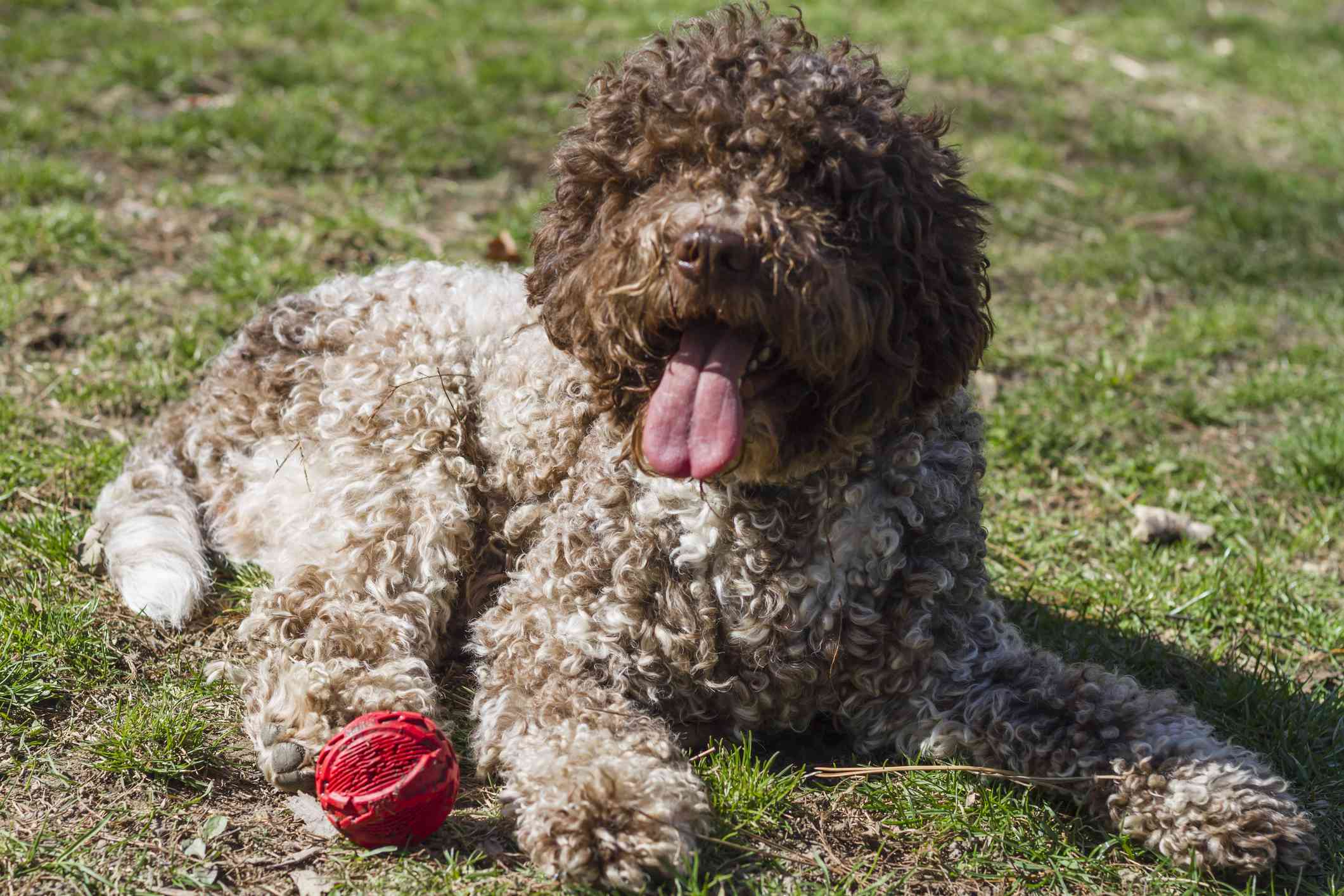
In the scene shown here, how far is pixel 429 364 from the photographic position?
3.93 m

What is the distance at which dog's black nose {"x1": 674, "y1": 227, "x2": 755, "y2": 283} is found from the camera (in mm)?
2754

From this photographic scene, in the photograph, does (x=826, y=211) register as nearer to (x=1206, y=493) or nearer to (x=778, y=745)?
(x=778, y=745)

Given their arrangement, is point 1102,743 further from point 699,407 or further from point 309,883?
point 309,883

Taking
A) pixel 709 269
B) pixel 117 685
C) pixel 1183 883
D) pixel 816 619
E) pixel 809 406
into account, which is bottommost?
pixel 117 685

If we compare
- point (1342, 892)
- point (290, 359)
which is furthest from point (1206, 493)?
point (290, 359)

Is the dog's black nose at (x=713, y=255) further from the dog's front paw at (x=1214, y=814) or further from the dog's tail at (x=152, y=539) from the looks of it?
the dog's tail at (x=152, y=539)

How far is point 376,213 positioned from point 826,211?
13.5ft

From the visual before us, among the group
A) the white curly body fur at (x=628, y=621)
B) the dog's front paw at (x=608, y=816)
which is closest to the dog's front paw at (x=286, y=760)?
the white curly body fur at (x=628, y=621)

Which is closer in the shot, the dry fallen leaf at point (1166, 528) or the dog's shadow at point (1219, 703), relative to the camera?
the dog's shadow at point (1219, 703)

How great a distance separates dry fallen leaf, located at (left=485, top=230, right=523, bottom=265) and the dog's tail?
7.26 ft

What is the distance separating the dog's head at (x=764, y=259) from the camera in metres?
2.81

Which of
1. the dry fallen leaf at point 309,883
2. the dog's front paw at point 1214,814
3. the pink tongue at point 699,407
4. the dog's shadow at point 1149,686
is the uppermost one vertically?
the pink tongue at point 699,407

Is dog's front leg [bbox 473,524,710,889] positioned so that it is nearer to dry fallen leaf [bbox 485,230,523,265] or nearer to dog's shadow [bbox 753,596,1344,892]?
dog's shadow [bbox 753,596,1344,892]

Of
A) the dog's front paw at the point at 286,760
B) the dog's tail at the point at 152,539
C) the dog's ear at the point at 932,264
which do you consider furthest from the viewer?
the dog's tail at the point at 152,539
